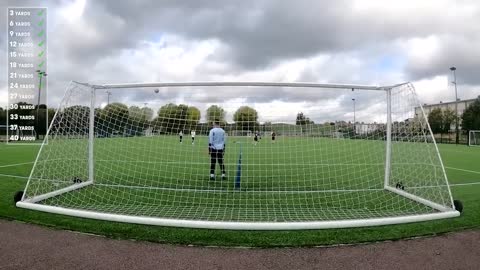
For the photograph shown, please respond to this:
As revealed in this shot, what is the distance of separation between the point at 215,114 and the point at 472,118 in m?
51.7

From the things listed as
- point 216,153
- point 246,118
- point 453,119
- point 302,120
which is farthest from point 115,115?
point 453,119

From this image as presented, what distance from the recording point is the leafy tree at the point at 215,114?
7578 millimetres

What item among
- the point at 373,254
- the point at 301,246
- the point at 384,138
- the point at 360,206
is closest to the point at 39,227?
the point at 301,246

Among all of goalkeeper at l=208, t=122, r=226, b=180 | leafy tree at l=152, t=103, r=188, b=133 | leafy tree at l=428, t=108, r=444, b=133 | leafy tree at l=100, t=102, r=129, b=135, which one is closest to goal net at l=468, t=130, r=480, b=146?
leafy tree at l=428, t=108, r=444, b=133

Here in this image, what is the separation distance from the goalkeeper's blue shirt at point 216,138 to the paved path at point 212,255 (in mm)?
4924

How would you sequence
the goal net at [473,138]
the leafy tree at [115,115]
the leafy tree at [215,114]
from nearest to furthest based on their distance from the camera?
the leafy tree at [215,114] < the leafy tree at [115,115] < the goal net at [473,138]

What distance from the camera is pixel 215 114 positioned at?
7.83 metres

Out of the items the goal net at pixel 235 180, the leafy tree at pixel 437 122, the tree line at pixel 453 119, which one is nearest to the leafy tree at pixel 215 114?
the goal net at pixel 235 180

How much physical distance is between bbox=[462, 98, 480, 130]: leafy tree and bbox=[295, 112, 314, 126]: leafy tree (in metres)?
49.0

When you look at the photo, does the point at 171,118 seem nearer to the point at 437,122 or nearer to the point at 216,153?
the point at 216,153

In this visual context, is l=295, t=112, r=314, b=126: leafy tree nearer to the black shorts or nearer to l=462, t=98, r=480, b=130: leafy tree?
the black shorts

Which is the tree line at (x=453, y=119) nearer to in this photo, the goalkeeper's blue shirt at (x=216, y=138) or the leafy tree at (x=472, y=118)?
the leafy tree at (x=472, y=118)

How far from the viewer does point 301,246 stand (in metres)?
4.18

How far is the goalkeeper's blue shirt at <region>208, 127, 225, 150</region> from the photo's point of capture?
8.95m
